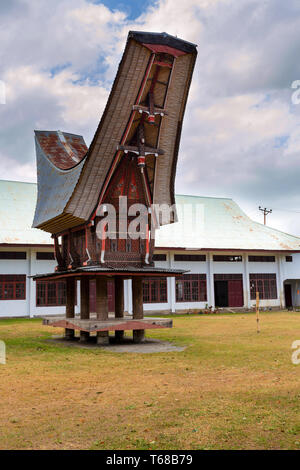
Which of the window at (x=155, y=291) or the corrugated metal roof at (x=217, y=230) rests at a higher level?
the corrugated metal roof at (x=217, y=230)

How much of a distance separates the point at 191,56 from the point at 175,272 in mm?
6612

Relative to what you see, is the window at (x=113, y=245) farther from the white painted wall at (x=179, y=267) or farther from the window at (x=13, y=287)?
the window at (x=13, y=287)

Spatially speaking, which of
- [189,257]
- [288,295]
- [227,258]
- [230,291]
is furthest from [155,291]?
[288,295]

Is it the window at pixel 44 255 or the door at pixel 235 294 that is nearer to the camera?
the window at pixel 44 255

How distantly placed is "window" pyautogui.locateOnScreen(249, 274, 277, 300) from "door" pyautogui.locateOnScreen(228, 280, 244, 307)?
0.93 m

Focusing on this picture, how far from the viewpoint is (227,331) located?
18078 millimetres

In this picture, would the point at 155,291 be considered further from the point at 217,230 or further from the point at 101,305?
the point at 101,305

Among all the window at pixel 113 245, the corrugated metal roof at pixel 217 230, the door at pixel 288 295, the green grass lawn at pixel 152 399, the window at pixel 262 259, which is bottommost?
the green grass lawn at pixel 152 399

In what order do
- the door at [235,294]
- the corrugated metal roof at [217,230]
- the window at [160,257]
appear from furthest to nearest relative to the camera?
1. the door at [235,294]
2. the corrugated metal roof at [217,230]
3. the window at [160,257]

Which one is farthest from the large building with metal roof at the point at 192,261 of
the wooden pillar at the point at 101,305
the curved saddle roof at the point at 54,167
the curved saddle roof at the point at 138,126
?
the wooden pillar at the point at 101,305

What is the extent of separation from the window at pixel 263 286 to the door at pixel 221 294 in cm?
200

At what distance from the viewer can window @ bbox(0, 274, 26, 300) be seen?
90.0 feet

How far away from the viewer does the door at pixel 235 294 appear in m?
33.8

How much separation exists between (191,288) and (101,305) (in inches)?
735
